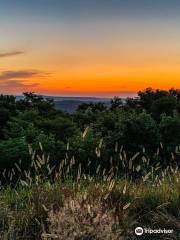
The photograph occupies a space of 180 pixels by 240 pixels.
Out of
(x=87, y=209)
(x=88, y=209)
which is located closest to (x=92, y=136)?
(x=87, y=209)

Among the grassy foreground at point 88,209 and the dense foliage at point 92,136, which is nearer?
the grassy foreground at point 88,209

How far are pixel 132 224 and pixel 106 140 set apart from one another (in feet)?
29.3

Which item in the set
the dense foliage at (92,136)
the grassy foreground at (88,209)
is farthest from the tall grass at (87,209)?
the dense foliage at (92,136)

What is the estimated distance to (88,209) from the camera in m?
5.55

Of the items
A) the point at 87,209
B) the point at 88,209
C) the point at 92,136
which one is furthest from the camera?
the point at 92,136

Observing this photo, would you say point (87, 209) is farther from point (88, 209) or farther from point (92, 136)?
point (92, 136)

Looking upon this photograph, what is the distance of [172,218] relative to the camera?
20.8 ft

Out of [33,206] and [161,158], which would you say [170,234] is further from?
[161,158]

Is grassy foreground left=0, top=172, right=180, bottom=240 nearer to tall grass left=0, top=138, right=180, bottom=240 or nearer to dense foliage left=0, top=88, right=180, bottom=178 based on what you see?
tall grass left=0, top=138, right=180, bottom=240

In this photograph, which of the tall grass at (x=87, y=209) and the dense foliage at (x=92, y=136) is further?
the dense foliage at (x=92, y=136)

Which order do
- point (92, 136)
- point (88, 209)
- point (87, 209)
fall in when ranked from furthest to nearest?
point (92, 136)
point (87, 209)
point (88, 209)

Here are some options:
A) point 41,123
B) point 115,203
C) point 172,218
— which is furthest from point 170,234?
point 41,123

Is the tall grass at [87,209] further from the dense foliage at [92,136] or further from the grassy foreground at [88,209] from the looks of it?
the dense foliage at [92,136]

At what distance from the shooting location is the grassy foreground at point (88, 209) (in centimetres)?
547
